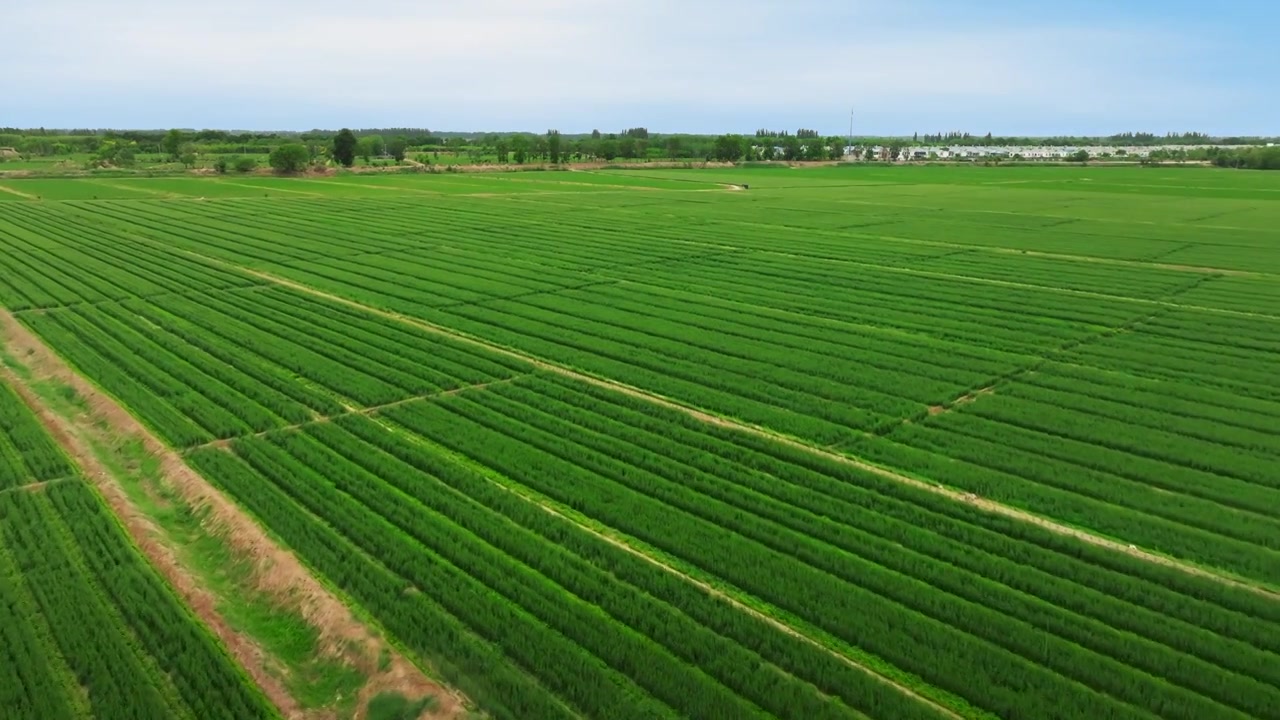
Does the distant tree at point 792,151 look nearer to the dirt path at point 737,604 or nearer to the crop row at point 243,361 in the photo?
the crop row at point 243,361

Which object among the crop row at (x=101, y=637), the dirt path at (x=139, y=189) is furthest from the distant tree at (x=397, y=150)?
the crop row at (x=101, y=637)

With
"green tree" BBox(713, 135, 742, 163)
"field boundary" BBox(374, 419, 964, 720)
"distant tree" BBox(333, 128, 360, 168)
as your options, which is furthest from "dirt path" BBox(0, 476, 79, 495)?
"green tree" BBox(713, 135, 742, 163)

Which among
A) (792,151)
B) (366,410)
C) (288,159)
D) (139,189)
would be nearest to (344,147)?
(288,159)

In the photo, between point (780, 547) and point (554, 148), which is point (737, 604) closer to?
point (780, 547)

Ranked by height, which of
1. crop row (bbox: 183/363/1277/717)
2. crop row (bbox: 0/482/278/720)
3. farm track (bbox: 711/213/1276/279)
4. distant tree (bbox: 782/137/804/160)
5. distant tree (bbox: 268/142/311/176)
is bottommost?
crop row (bbox: 0/482/278/720)

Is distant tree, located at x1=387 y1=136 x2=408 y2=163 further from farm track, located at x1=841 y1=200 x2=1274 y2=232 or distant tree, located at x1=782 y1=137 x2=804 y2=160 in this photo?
farm track, located at x1=841 y1=200 x2=1274 y2=232

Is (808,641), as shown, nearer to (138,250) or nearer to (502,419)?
(502,419)

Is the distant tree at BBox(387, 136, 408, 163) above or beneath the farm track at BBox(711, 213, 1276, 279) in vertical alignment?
above
